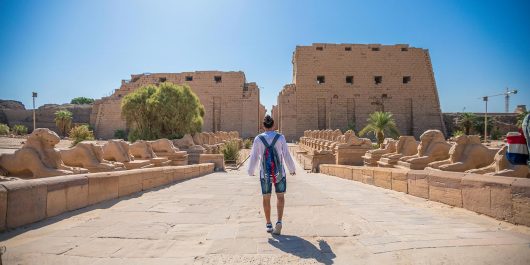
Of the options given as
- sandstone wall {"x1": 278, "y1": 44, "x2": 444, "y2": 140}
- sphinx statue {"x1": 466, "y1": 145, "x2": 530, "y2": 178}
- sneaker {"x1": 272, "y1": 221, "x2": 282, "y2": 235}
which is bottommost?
sneaker {"x1": 272, "y1": 221, "x2": 282, "y2": 235}

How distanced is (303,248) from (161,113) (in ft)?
58.0

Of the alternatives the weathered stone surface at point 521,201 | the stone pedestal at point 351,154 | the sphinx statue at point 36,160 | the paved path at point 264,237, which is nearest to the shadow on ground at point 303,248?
the paved path at point 264,237

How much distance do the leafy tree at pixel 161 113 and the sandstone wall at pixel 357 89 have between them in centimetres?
1417

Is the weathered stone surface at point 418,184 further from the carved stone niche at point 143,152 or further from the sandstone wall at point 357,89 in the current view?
the sandstone wall at point 357,89

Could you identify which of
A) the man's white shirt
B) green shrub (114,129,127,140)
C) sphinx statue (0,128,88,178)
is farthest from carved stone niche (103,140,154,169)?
green shrub (114,129,127,140)

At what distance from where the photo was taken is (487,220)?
3416 mm

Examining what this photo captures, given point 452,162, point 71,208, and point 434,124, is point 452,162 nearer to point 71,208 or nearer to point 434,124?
point 71,208

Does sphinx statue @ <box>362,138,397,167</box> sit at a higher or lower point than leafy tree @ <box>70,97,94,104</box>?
lower

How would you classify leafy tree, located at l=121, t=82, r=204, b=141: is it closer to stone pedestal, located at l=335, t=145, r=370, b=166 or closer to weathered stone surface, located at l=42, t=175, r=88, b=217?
stone pedestal, located at l=335, t=145, r=370, b=166

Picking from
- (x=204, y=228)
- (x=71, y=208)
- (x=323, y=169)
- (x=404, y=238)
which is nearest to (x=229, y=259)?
(x=204, y=228)

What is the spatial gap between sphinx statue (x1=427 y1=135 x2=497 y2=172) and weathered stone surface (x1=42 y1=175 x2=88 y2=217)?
21.2 feet

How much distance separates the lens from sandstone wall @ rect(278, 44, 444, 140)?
32.2 m

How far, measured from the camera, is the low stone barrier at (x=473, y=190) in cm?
316

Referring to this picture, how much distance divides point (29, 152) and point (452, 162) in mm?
8015
